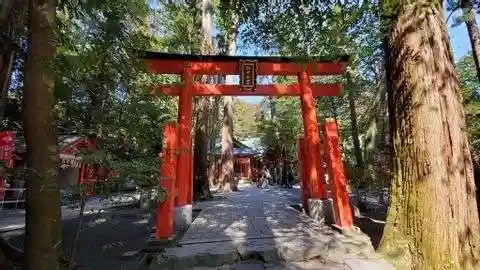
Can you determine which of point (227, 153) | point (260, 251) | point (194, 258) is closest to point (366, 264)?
point (260, 251)

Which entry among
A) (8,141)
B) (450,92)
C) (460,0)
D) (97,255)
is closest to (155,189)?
(450,92)

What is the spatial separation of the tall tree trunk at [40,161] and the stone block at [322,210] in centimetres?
653

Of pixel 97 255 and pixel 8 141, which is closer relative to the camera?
pixel 97 255

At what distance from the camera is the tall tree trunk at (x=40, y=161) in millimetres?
3041

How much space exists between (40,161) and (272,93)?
24.7 ft

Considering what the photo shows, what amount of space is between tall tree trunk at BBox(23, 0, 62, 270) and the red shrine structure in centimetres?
433

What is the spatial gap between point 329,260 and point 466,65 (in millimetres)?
20211

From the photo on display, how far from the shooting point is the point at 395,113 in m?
4.62

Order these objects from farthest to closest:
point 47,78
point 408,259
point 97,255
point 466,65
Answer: point 466,65 < point 97,255 < point 408,259 < point 47,78

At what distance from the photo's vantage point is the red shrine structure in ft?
25.9

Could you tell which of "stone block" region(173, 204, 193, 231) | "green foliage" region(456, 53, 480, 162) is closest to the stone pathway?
"stone block" region(173, 204, 193, 231)

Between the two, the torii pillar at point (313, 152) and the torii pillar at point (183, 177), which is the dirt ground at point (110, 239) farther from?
the torii pillar at point (313, 152)

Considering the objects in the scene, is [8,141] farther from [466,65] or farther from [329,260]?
[466,65]

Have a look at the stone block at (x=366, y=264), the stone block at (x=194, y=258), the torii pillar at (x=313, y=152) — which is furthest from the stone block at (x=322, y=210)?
the stone block at (x=194, y=258)
